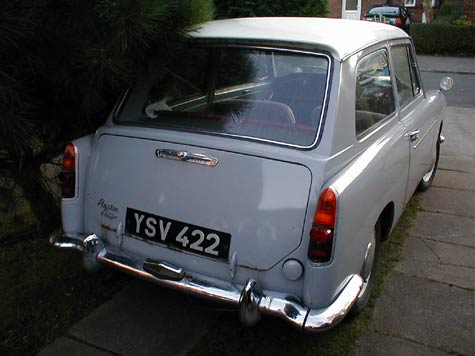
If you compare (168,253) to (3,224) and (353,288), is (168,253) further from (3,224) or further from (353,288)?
(3,224)

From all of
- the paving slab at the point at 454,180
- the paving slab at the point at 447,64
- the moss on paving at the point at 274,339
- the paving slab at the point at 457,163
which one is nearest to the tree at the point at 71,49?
the moss on paving at the point at 274,339

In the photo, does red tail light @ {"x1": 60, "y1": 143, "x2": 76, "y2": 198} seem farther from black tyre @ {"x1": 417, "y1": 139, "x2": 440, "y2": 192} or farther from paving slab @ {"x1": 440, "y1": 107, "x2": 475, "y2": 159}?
paving slab @ {"x1": 440, "y1": 107, "x2": 475, "y2": 159}

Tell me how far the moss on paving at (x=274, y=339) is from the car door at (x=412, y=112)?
1.31m

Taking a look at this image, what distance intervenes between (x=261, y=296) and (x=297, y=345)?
1.84ft

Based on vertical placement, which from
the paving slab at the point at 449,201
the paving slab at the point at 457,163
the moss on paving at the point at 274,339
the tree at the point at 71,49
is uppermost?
the tree at the point at 71,49

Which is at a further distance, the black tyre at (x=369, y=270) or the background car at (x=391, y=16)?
the background car at (x=391, y=16)

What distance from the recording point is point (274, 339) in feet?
9.50

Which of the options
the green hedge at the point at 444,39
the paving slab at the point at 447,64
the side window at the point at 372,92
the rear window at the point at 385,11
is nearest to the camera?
the side window at the point at 372,92

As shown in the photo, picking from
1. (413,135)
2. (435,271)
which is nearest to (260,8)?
(413,135)

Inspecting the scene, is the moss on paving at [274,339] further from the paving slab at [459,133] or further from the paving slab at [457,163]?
A: the paving slab at [459,133]

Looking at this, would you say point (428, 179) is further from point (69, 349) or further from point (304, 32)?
point (69, 349)

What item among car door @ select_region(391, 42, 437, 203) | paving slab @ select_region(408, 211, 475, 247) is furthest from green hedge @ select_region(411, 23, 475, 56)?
paving slab @ select_region(408, 211, 475, 247)

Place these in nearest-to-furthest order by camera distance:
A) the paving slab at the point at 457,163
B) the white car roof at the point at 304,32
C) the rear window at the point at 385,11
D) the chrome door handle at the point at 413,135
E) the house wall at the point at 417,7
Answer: the white car roof at the point at 304,32 → the chrome door handle at the point at 413,135 → the paving slab at the point at 457,163 → the house wall at the point at 417,7 → the rear window at the point at 385,11

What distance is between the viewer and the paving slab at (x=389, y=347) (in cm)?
277
